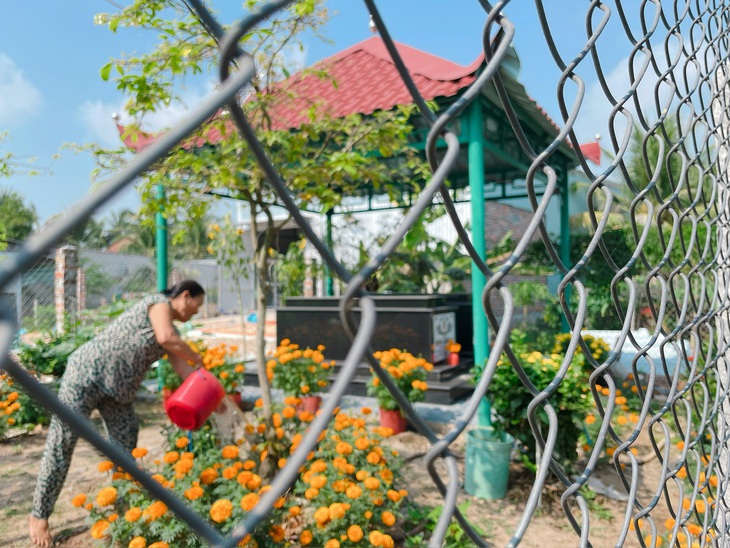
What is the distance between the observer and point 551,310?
798 centimetres

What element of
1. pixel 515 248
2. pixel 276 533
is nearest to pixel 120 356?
pixel 276 533

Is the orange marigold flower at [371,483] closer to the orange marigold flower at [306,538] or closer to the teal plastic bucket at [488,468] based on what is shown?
the orange marigold flower at [306,538]

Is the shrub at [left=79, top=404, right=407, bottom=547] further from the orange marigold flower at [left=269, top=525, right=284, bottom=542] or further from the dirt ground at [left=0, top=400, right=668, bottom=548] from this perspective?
the dirt ground at [left=0, top=400, right=668, bottom=548]

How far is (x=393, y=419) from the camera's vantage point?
456 cm

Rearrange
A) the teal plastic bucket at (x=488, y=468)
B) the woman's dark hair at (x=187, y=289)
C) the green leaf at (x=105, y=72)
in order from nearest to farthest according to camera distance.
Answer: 1. the green leaf at (x=105, y=72)
2. the woman's dark hair at (x=187, y=289)
3. the teal plastic bucket at (x=488, y=468)

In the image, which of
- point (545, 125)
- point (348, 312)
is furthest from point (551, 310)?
point (348, 312)

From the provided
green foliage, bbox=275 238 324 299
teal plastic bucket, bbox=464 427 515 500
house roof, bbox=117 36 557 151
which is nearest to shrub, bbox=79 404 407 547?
teal plastic bucket, bbox=464 427 515 500

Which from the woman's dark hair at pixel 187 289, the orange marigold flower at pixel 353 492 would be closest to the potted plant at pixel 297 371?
the woman's dark hair at pixel 187 289

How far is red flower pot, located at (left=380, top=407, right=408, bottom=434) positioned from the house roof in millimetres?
2597

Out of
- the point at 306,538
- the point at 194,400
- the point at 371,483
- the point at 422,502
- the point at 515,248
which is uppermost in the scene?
the point at 515,248

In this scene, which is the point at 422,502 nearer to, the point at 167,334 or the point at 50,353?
the point at 167,334

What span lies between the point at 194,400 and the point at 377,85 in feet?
15.1

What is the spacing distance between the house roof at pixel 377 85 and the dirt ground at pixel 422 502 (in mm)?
2330

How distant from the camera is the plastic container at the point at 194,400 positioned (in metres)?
2.39
